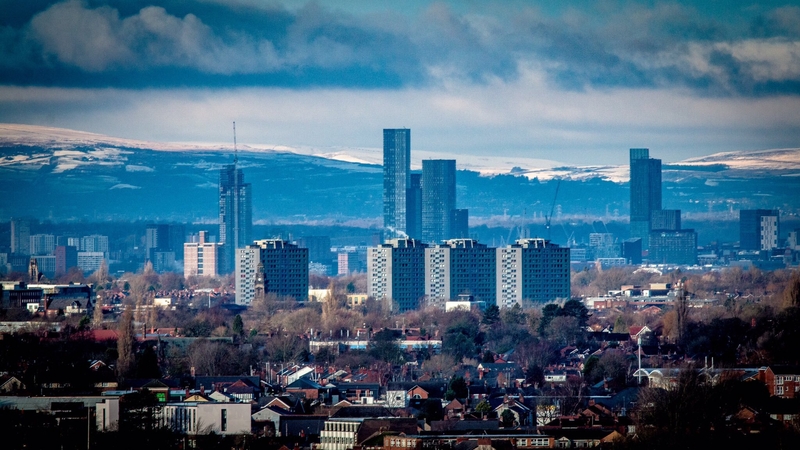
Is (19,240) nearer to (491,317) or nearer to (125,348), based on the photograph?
(491,317)

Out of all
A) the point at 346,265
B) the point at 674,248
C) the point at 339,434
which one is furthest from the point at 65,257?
the point at 339,434

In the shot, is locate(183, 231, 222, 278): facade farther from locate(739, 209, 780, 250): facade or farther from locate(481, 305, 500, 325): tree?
locate(481, 305, 500, 325): tree

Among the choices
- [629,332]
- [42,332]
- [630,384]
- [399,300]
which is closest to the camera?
[630,384]

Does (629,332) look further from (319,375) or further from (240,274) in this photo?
(240,274)

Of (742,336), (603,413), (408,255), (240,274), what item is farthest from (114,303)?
(603,413)

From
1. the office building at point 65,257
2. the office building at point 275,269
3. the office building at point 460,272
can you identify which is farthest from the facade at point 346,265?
the office building at point 275,269

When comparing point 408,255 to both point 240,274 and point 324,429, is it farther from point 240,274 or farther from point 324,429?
point 324,429

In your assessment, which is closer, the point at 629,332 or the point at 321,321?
the point at 629,332

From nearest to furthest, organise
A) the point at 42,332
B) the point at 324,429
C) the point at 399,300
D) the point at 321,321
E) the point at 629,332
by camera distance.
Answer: the point at 324,429, the point at 42,332, the point at 629,332, the point at 321,321, the point at 399,300
